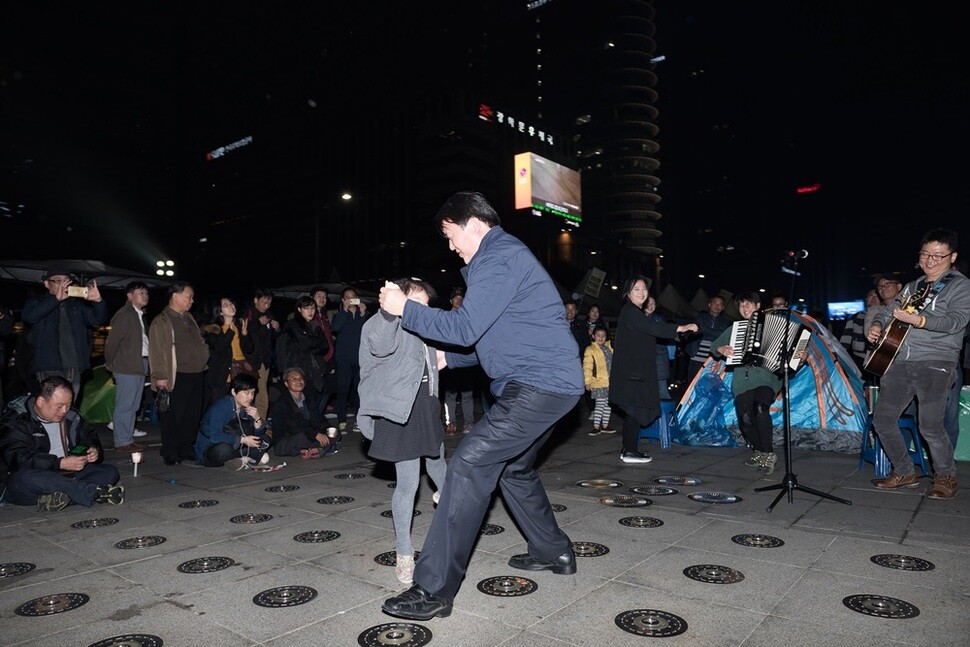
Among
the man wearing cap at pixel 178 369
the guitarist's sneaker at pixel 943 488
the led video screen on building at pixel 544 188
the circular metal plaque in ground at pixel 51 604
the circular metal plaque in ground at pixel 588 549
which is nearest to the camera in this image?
the circular metal plaque in ground at pixel 51 604

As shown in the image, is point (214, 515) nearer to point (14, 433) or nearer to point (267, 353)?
point (14, 433)

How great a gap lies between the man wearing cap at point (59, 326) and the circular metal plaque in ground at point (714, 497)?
7.95 meters

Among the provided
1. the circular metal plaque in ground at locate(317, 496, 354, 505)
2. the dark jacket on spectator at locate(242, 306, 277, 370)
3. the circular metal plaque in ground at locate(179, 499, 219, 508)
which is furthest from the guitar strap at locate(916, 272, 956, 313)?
the dark jacket on spectator at locate(242, 306, 277, 370)

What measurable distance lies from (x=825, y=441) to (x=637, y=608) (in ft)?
20.1

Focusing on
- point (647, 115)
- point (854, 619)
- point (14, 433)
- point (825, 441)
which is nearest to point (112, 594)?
point (14, 433)

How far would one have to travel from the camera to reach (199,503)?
5.90 metres

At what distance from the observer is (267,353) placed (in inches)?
400

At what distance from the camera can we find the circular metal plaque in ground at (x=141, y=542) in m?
4.55

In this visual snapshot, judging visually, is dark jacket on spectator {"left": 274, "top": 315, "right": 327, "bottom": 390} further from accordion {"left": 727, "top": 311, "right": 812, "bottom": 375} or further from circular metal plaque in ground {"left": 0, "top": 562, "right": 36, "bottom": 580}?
accordion {"left": 727, "top": 311, "right": 812, "bottom": 375}

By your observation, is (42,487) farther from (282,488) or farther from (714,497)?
(714,497)

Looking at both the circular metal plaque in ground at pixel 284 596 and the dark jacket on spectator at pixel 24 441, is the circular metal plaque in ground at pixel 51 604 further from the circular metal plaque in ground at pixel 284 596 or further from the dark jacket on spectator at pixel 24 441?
the dark jacket on spectator at pixel 24 441

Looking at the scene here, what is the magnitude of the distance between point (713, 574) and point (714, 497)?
217cm

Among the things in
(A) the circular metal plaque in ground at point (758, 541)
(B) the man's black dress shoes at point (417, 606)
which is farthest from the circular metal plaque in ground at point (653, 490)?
(B) the man's black dress shoes at point (417, 606)

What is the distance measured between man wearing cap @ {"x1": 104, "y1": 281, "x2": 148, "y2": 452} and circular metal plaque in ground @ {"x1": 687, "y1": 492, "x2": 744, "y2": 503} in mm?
7298
